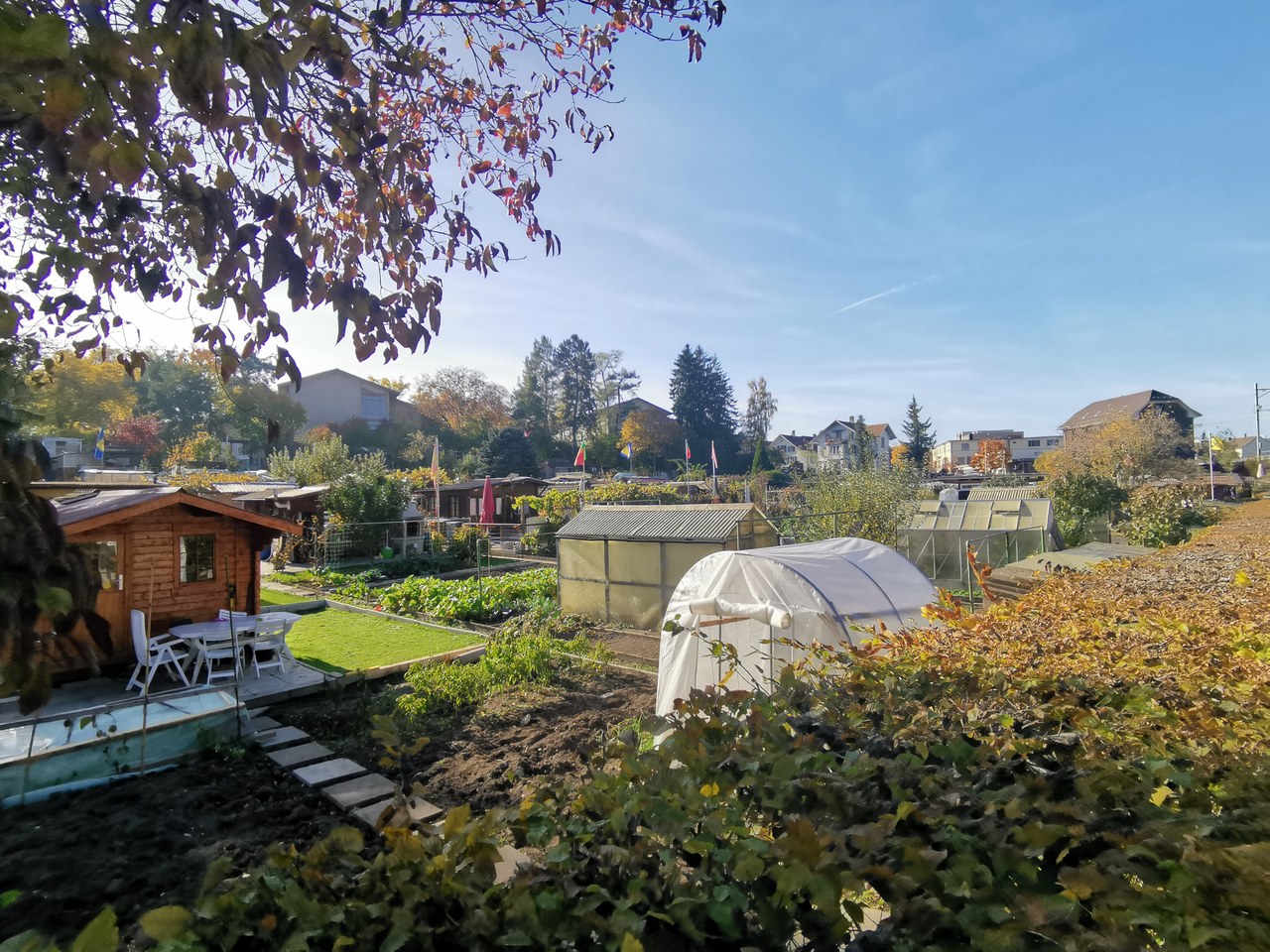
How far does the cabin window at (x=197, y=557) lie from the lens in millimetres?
10492

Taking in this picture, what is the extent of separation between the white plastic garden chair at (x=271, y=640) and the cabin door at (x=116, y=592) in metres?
1.84

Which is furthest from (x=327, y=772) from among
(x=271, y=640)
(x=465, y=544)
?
(x=465, y=544)

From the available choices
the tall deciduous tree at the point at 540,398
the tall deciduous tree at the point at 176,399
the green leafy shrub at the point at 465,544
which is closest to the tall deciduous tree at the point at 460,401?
the tall deciduous tree at the point at 540,398

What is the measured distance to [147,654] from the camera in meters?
8.63

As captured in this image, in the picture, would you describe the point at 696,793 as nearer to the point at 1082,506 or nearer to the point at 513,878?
the point at 513,878

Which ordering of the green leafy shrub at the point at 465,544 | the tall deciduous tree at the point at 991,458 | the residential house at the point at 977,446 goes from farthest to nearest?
1. the residential house at the point at 977,446
2. the tall deciduous tree at the point at 991,458
3. the green leafy shrub at the point at 465,544

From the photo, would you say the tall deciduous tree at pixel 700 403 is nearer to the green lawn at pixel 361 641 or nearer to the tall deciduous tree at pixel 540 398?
the tall deciduous tree at pixel 540 398

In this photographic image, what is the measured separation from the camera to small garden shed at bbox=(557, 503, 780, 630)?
39.2 ft

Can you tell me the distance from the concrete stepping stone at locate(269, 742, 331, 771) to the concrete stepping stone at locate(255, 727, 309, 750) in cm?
17

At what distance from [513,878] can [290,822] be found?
525 centimetres

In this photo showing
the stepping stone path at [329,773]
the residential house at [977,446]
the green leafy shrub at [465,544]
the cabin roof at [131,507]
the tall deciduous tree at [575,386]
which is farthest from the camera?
the residential house at [977,446]

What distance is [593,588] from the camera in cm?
1316

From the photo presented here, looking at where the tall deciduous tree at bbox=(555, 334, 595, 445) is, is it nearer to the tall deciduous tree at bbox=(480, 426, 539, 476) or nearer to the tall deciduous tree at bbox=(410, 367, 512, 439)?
the tall deciduous tree at bbox=(410, 367, 512, 439)

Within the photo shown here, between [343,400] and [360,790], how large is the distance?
58.1m
